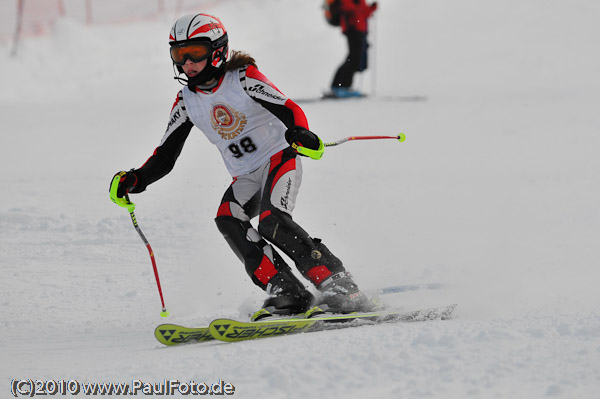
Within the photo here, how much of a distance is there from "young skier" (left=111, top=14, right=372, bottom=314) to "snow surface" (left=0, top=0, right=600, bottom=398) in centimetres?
46

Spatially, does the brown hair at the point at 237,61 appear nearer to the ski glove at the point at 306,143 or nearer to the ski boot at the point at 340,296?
the ski glove at the point at 306,143

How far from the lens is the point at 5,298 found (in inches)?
192

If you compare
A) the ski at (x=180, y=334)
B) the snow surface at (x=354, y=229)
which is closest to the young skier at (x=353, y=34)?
the snow surface at (x=354, y=229)

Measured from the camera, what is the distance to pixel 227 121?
4.36m

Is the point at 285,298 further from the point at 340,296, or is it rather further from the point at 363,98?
the point at 363,98

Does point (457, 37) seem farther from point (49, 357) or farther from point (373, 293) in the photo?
point (49, 357)

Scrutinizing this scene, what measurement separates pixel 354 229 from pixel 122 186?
A: 8.46ft

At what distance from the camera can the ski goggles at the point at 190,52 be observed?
418 cm

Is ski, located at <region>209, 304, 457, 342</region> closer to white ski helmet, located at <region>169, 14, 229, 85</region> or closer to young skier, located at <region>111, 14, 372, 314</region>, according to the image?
young skier, located at <region>111, 14, 372, 314</region>

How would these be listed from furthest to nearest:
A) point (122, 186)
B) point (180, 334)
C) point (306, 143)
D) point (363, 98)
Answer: point (363, 98)
point (122, 186)
point (306, 143)
point (180, 334)

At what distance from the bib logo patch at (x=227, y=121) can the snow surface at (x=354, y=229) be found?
3.47ft

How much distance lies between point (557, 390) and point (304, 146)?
1837 mm

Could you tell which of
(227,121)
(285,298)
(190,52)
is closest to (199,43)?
(190,52)

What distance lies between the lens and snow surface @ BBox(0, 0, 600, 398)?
306 centimetres
